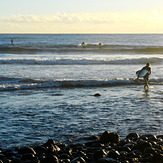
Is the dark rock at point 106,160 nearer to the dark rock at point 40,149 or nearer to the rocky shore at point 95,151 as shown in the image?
the rocky shore at point 95,151

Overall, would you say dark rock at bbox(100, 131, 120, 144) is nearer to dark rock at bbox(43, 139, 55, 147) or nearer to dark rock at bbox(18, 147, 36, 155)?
dark rock at bbox(43, 139, 55, 147)

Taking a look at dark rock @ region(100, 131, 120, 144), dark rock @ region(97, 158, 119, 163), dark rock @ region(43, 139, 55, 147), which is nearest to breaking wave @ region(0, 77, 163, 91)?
dark rock @ region(100, 131, 120, 144)

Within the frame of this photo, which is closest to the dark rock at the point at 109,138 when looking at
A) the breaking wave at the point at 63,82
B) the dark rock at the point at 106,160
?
the dark rock at the point at 106,160

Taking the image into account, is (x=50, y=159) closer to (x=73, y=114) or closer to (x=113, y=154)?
(x=113, y=154)

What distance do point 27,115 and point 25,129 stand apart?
1.78 meters

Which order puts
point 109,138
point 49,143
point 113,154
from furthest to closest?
point 109,138 < point 49,143 < point 113,154

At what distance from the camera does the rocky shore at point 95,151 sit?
8.43 m

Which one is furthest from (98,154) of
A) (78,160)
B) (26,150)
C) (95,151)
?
(26,150)

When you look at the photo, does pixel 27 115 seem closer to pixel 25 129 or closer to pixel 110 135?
pixel 25 129

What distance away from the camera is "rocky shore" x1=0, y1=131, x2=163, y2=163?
8430 mm

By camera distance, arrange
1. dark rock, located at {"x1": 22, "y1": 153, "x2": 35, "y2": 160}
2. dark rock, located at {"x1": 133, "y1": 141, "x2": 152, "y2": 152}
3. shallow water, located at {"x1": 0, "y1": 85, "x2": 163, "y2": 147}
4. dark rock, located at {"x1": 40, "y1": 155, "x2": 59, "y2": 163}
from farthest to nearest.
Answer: shallow water, located at {"x1": 0, "y1": 85, "x2": 163, "y2": 147} < dark rock, located at {"x1": 133, "y1": 141, "x2": 152, "y2": 152} < dark rock, located at {"x1": 22, "y1": 153, "x2": 35, "y2": 160} < dark rock, located at {"x1": 40, "y1": 155, "x2": 59, "y2": 163}

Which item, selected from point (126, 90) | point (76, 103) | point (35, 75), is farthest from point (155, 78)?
point (76, 103)

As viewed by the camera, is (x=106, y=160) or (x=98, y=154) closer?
(x=106, y=160)

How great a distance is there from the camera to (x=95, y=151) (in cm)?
880
